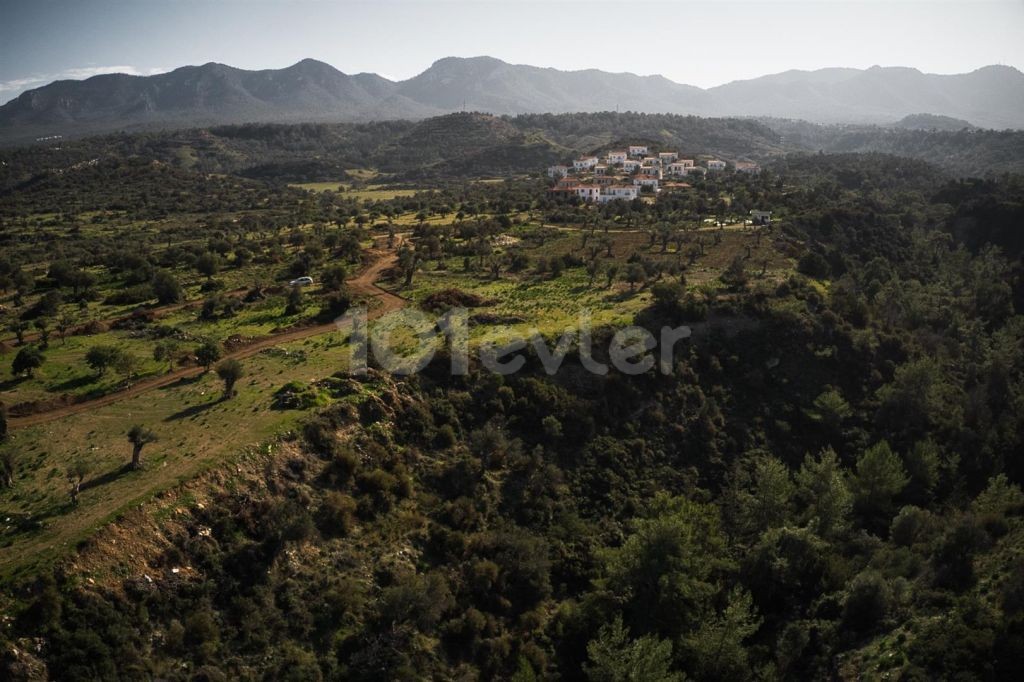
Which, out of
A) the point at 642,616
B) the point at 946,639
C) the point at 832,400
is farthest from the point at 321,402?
the point at 832,400

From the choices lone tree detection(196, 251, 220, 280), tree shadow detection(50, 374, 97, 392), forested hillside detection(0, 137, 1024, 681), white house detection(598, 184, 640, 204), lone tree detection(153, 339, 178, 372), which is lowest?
forested hillside detection(0, 137, 1024, 681)

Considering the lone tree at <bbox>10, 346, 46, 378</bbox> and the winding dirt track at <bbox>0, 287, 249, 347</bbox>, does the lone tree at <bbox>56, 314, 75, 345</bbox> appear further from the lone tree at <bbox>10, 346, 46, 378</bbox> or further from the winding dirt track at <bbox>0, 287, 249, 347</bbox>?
the lone tree at <bbox>10, 346, 46, 378</bbox>

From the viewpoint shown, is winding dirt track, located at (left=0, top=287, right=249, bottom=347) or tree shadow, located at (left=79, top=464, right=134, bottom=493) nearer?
tree shadow, located at (left=79, top=464, right=134, bottom=493)

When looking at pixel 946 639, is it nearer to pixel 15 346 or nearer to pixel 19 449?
pixel 19 449

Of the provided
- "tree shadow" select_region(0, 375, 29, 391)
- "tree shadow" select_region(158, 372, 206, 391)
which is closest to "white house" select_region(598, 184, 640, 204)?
"tree shadow" select_region(158, 372, 206, 391)

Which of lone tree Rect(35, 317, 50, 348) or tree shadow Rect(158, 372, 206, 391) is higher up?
lone tree Rect(35, 317, 50, 348)

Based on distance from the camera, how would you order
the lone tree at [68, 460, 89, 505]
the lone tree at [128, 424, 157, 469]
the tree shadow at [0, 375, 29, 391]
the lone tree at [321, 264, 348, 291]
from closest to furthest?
the lone tree at [68, 460, 89, 505] → the lone tree at [128, 424, 157, 469] → the tree shadow at [0, 375, 29, 391] → the lone tree at [321, 264, 348, 291]

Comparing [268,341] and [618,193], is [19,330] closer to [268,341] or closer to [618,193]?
[268,341]
